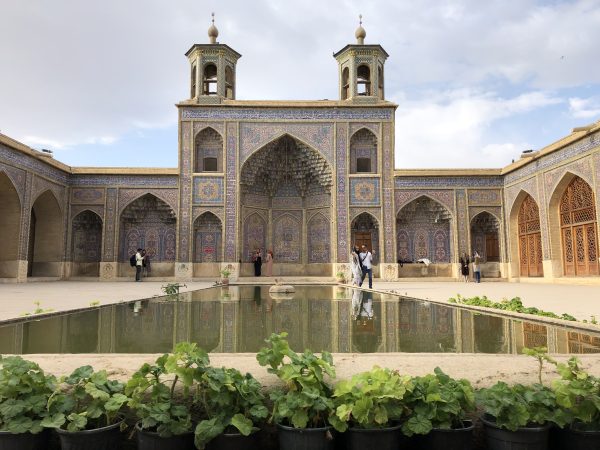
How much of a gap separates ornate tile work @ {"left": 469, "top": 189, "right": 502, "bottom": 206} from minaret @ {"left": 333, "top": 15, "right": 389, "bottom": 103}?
14.5ft

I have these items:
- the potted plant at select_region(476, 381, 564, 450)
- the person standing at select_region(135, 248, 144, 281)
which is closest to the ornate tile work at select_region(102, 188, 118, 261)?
the person standing at select_region(135, 248, 144, 281)

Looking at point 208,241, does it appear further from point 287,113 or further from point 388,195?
point 388,195

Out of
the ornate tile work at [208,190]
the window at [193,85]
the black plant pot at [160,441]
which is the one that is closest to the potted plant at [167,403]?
the black plant pot at [160,441]

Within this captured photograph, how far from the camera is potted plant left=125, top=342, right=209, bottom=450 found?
1.45 meters

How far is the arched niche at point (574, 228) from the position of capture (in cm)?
1083

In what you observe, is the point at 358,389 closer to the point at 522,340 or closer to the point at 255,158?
the point at 522,340

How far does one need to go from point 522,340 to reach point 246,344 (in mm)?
1975

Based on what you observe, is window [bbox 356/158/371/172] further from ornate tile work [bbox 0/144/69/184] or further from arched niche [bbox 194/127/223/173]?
ornate tile work [bbox 0/144/69/184]

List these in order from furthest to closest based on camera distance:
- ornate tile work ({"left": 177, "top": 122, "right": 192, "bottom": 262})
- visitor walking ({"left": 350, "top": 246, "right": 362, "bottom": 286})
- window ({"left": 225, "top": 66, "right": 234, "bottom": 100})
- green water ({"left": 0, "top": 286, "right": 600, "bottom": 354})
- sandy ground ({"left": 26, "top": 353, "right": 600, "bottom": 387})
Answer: window ({"left": 225, "top": 66, "right": 234, "bottom": 100}) → ornate tile work ({"left": 177, "top": 122, "right": 192, "bottom": 262}) → visitor walking ({"left": 350, "top": 246, "right": 362, "bottom": 286}) → green water ({"left": 0, "top": 286, "right": 600, "bottom": 354}) → sandy ground ({"left": 26, "top": 353, "right": 600, "bottom": 387})

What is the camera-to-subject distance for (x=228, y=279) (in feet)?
43.5

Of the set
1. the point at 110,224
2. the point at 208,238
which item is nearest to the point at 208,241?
the point at 208,238

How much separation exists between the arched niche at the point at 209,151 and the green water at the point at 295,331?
32.7ft

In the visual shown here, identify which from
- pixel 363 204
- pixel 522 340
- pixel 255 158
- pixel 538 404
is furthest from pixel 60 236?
pixel 538 404

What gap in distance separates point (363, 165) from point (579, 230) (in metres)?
6.51
